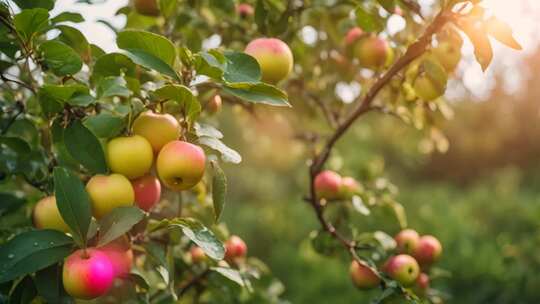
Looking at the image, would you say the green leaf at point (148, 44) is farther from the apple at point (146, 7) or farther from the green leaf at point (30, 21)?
the apple at point (146, 7)

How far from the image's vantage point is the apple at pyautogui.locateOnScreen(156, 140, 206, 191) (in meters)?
1.00

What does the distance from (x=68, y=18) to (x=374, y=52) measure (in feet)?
2.70

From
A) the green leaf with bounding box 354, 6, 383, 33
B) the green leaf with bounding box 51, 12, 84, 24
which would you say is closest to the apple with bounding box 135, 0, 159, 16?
the green leaf with bounding box 51, 12, 84, 24

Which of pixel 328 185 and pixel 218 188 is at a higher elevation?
pixel 218 188

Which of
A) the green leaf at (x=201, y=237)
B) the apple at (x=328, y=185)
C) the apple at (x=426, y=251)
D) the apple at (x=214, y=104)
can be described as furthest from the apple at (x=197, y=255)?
the green leaf at (x=201, y=237)

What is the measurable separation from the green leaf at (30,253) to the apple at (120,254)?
11cm

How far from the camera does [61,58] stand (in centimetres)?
113

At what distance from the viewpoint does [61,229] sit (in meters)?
1.12

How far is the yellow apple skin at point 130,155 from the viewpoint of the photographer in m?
1.05

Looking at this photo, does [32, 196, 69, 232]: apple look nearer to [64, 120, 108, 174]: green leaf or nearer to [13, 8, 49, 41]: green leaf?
[64, 120, 108, 174]: green leaf

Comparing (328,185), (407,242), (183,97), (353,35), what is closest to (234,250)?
(328,185)

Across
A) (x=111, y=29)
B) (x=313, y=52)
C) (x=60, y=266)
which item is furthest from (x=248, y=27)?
(x=60, y=266)

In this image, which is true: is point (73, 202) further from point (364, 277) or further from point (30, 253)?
point (364, 277)

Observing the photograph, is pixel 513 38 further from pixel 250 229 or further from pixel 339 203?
pixel 250 229
